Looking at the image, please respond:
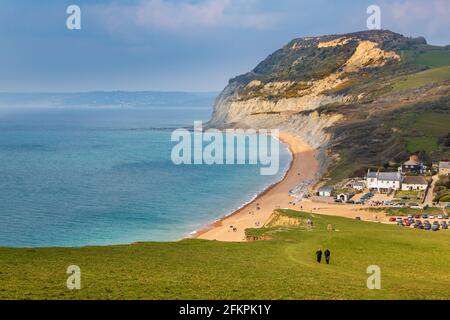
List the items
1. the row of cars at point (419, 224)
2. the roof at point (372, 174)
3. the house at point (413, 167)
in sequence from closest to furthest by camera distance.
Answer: the row of cars at point (419, 224) < the roof at point (372, 174) < the house at point (413, 167)

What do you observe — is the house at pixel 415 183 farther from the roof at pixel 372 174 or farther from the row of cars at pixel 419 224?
the row of cars at pixel 419 224

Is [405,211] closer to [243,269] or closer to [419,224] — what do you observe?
[419,224]

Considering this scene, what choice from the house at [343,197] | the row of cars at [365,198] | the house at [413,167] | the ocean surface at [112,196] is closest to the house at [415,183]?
the row of cars at [365,198]

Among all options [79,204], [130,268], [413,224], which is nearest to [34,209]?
[79,204]

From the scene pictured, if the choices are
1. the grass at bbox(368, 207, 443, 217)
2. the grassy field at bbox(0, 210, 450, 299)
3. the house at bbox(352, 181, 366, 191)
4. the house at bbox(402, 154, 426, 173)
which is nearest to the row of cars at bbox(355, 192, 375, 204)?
the house at bbox(352, 181, 366, 191)

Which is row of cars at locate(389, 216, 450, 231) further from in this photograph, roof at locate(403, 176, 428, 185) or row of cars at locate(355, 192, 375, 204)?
roof at locate(403, 176, 428, 185)

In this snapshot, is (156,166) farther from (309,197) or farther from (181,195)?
(309,197)
